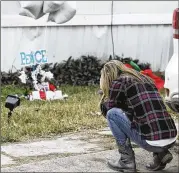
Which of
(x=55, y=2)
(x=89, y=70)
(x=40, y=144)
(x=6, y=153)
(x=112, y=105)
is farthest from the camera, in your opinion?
(x=89, y=70)

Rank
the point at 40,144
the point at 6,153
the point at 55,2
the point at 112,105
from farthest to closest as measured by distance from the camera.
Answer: the point at 55,2 → the point at 40,144 → the point at 6,153 → the point at 112,105

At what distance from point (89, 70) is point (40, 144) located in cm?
555

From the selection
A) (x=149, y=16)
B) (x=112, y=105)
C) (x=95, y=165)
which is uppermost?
(x=149, y=16)

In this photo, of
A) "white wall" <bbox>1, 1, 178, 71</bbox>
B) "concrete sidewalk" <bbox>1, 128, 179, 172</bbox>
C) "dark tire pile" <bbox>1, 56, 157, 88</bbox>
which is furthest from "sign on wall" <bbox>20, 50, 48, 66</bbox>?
"concrete sidewalk" <bbox>1, 128, 179, 172</bbox>

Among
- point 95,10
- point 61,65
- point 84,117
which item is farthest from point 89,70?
point 84,117

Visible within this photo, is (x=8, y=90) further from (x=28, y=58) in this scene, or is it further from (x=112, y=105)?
(x=112, y=105)

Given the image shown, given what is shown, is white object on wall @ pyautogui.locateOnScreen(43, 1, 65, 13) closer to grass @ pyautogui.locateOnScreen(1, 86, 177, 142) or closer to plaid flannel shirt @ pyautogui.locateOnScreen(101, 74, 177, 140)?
grass @ pyautogui.locateOnScreen(1, 86, 177, 142)

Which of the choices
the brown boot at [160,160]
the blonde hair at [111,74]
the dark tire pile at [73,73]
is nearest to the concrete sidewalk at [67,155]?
the brown boot at [160,160]

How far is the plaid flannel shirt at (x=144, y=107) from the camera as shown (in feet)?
15.8

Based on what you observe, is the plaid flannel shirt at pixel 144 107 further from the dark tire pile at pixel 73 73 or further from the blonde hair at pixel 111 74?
the dark tire pile at pixel 73 73

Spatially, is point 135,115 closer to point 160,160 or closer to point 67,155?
point 160,160

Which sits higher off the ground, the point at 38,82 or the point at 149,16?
the point at 149,16

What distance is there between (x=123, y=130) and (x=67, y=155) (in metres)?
0.88

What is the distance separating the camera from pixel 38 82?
10133 mm
